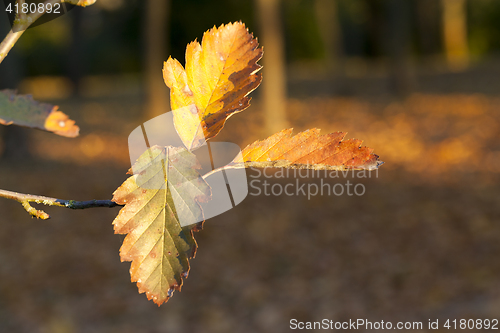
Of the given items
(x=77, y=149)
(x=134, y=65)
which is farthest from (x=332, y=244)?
(x=134, y=65)

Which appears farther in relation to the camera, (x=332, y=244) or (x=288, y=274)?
(x=332, y=244)

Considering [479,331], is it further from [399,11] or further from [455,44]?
[455,44]

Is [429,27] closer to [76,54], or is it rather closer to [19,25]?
[76,54]

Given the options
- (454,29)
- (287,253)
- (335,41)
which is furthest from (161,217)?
(454,29)

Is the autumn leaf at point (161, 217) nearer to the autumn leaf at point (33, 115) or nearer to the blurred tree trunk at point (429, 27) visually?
the autumn leaf at point (33, 115)

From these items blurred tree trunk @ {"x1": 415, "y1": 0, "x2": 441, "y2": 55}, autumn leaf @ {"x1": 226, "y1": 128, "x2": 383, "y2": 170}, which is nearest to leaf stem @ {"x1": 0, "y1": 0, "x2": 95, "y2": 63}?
autumn leaf @ {"x1": 226, "y1": 128, "x2": 383, "y2": 170}

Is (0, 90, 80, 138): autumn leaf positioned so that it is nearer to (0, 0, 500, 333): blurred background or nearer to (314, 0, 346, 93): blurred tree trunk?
(0, 0, 500, 333): blurred background
